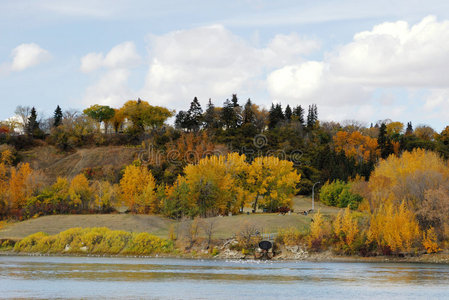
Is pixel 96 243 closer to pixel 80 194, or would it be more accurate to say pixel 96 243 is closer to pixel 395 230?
pixel 80 194

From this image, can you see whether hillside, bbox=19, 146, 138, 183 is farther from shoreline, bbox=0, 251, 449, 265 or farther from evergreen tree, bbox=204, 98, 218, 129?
shoreline, bbox=0, 251, 449, 265

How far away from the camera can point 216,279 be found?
54281mm

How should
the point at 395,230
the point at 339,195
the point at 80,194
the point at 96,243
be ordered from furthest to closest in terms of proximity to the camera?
the point at 339,195 → the point at 80,194 → the point at 96,243 → the point at 395,230

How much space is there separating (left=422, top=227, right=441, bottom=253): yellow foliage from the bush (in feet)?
162

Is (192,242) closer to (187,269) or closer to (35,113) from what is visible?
(187,269)

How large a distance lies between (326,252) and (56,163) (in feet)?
357

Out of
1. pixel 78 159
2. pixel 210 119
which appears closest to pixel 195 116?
pixel 210 119

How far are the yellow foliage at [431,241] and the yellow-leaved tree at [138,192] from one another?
1988 inches

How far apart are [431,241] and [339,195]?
57144 mm

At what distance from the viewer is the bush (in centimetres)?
12656

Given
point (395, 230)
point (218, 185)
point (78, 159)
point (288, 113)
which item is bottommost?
point (395, 230)

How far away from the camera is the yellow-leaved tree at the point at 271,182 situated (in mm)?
109438

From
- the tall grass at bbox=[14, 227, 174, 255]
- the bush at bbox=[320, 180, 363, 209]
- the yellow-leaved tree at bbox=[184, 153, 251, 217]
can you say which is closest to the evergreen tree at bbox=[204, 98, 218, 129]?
the bush at bbox=[320, 180, 363, 209]

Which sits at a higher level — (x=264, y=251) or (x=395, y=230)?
(x=395, y=230)
